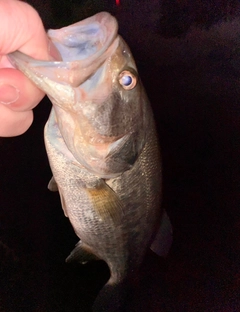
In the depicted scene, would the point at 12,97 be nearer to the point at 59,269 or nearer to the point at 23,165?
the point at 23,165

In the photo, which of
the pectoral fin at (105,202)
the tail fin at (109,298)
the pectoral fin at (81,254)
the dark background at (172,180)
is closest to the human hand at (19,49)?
the pectoral fin at (105,202)

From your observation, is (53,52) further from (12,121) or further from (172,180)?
(172,180)

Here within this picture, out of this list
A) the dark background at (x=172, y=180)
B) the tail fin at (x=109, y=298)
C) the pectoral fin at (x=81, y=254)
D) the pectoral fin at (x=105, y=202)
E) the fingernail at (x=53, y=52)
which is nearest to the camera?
the fingernail at (x=53, y=52)

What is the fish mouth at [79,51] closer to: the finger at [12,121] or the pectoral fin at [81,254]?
the finger at [12,121]

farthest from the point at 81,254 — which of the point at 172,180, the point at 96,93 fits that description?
the point at 172,180

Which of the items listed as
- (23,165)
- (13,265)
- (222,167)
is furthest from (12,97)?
(222,167)

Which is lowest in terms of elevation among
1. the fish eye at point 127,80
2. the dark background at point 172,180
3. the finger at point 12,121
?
the dark background at point 172,180

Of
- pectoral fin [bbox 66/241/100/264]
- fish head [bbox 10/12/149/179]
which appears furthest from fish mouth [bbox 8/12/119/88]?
pectoral fin [bbox 66/241/100/264]
